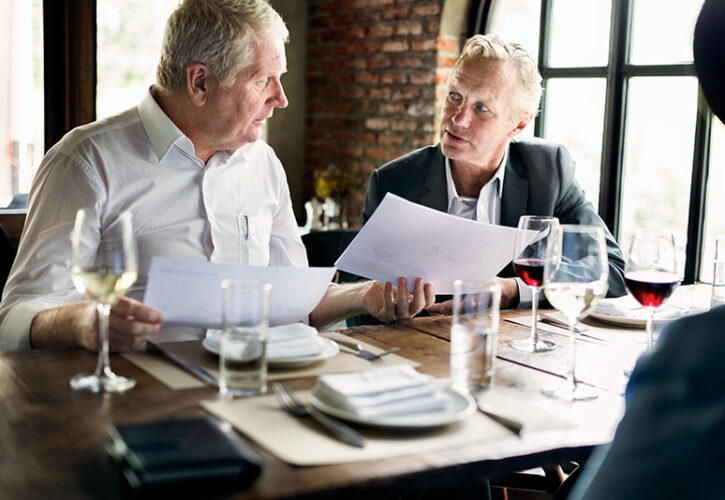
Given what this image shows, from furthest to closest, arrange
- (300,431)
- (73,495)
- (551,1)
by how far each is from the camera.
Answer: (551,1) < (300,431) < (73,495)

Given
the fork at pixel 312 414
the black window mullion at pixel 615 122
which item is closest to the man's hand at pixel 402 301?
the fork at pixel 312 414

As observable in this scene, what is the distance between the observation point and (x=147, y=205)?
6.13ft

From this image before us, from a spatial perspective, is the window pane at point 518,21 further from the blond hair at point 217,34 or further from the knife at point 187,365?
the knife at point 187,365

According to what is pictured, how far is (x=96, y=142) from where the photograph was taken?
1828mm

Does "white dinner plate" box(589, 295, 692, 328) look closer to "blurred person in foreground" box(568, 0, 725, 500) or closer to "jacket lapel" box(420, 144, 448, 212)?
"jacket lapel" box(420, 144, 448, 212)

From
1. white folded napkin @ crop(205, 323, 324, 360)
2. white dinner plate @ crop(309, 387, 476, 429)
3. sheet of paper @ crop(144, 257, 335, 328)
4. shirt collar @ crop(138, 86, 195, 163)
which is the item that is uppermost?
shirt collar @ crop(138, 86, 195, 163)

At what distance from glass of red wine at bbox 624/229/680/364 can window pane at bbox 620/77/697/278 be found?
7.27ft

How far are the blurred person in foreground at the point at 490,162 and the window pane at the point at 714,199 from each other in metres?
1.23

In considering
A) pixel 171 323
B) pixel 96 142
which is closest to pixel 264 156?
pixel 96 142

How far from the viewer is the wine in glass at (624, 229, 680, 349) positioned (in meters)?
1.43

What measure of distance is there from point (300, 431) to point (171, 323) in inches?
19.8

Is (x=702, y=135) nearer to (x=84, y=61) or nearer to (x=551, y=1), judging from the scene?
(x=551, y=1)

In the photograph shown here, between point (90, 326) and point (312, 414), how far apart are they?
0.49 meters

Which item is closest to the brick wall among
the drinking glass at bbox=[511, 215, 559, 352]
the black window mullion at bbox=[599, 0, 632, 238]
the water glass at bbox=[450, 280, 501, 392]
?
the black window mullion at bbox=[599, 0, 632, 238]
